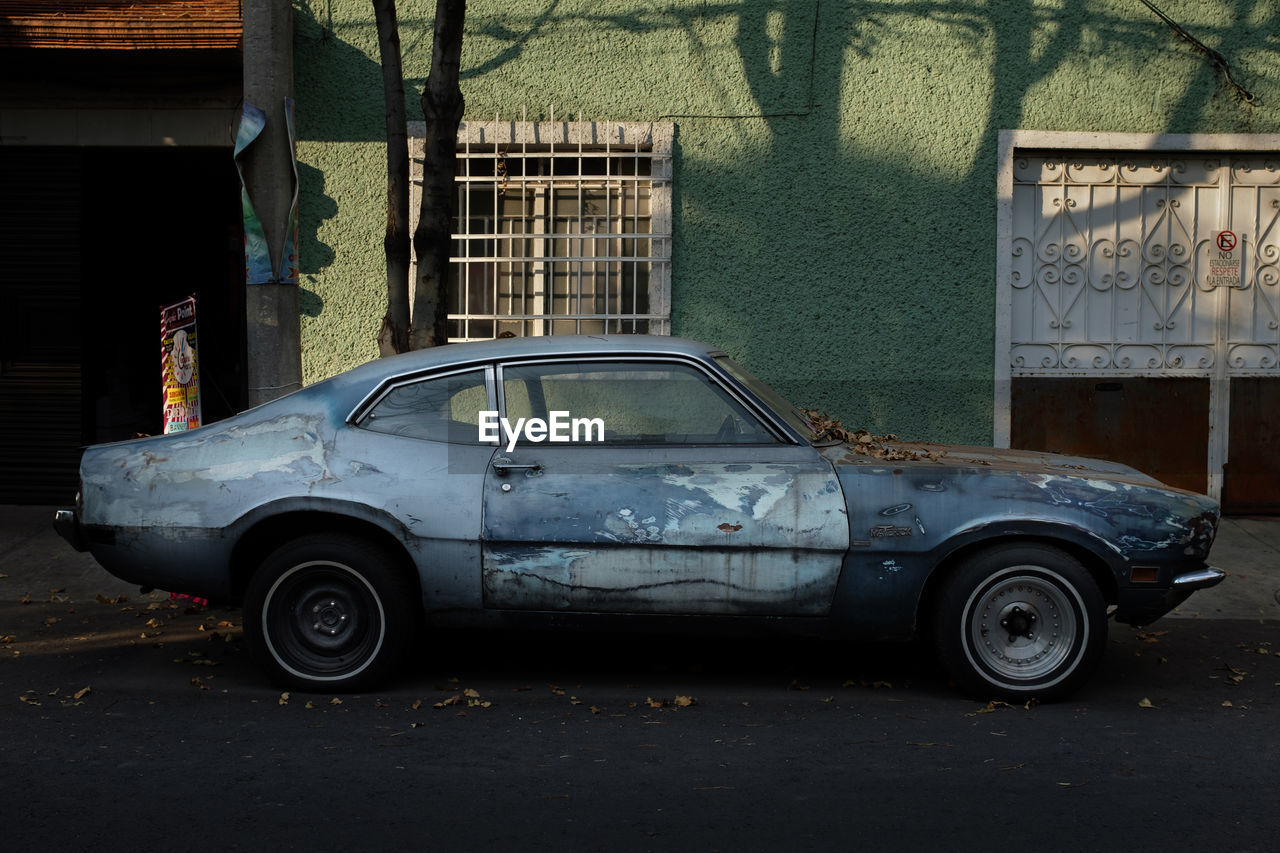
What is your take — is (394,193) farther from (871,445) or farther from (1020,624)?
(1020,624)

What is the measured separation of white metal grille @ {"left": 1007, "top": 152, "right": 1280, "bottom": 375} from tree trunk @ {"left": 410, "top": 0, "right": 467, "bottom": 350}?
14.4ft

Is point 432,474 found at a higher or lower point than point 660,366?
lower

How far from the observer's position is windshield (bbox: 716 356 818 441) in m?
5.66

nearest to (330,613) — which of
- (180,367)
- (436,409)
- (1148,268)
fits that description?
(436,409)

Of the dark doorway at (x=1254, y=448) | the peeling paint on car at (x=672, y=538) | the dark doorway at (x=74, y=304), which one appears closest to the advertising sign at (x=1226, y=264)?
the dark doorway at (x=1254, y=448)

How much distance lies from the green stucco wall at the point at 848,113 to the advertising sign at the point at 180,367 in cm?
291

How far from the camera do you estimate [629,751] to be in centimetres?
480

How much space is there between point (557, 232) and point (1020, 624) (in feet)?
17.8

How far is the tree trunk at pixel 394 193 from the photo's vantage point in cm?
782

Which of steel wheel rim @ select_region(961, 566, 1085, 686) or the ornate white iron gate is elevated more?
the ornate white iron gate

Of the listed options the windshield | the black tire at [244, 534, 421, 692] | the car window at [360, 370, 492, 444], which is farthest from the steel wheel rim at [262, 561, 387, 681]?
the windshield

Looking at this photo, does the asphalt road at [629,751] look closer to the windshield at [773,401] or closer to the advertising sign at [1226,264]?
the windshield at [773,401]

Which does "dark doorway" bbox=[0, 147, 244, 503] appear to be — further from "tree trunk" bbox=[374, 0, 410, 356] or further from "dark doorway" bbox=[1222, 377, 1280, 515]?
"dark doorway" bbox=[1222, 377, 1280, 515]

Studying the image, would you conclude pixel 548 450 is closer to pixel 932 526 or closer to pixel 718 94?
pixel 932 526
